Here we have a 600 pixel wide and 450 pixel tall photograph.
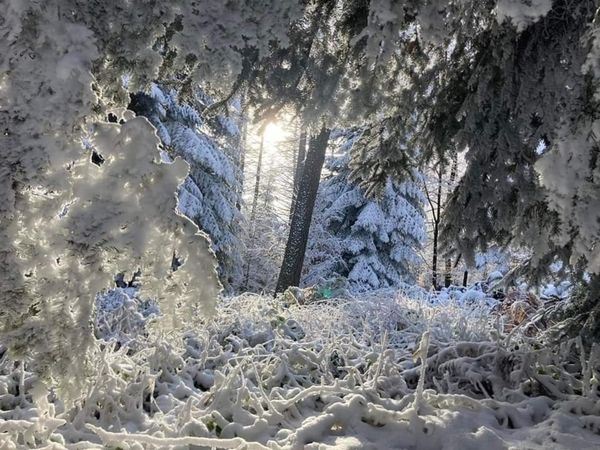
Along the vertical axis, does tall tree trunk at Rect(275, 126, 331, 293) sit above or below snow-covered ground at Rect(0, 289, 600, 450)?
above

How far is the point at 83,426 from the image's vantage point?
2.93 meters

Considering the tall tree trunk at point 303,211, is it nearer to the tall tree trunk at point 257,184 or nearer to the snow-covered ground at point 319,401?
the snow-covered ground at point 319,401

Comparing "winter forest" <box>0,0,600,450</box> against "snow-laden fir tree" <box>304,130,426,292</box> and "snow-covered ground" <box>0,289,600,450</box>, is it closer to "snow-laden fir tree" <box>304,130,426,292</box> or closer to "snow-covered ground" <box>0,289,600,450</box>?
"snow-covered ground" <box>0,289,600,450</box>

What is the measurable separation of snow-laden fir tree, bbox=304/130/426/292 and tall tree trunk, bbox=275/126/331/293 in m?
6.77

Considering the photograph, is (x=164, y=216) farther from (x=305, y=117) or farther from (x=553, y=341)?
(x=553, y=341)

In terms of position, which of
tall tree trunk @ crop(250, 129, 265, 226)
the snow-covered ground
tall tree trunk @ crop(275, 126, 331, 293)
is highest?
tall tree trunk @ crop(250, 129, 265, 226)

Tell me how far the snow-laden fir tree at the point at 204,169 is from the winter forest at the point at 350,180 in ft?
24.0

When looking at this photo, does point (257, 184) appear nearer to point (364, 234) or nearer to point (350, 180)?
point (364, 234)

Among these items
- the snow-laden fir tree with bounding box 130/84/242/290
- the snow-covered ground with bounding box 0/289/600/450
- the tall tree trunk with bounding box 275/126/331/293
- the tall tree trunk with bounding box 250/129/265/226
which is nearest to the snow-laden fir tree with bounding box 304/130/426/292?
the snow-laden fir tree with bounding box 130/84/242/290

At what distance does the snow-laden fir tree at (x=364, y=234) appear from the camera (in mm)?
16562

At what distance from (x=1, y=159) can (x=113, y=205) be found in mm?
383

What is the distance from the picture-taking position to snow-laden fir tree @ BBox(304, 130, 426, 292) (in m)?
16.6

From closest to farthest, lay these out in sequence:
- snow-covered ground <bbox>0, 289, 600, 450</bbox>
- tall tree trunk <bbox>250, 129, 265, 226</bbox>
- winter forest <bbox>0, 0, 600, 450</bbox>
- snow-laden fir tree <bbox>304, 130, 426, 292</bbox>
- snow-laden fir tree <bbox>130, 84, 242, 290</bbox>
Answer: winter forest <bbox>0, 0, 600, 450</bbox> < snow-covered ground <bbox>0, 289, 600, 450</bbox> < snow-laden fir tree <bbox>130, 84, 242, 290</bbox> < snow-laden fir tree <bbox>304, 130, 426, 292</bbox> < tall tree trunk <bbox>250, 129, 265, 226</bbox>

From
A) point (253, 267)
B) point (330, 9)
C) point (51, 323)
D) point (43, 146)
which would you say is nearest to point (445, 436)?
point (51, 323)
